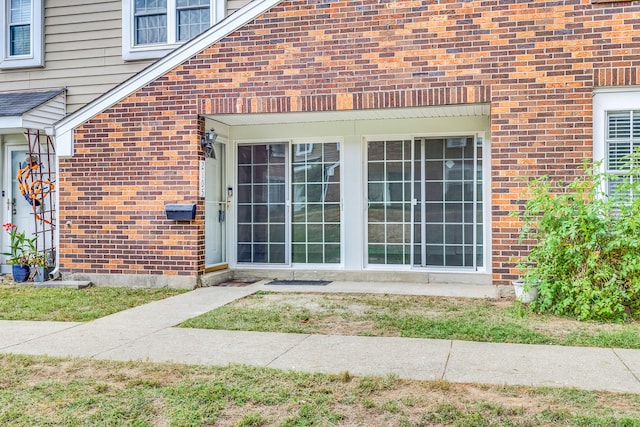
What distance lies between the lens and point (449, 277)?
8719 millimetres

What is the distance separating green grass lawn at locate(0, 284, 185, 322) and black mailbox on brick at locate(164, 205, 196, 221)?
1.04 metres

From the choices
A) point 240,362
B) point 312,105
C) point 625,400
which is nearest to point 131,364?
point 240,362

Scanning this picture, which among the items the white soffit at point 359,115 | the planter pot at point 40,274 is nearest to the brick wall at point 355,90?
the white soffit at point 359,115

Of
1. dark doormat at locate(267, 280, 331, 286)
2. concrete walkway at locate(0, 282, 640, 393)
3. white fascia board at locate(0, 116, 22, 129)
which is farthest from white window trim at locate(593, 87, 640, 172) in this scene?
white fascia board at locate(0, 116, 22, 129)

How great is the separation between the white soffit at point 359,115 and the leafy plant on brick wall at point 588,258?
6.96 feet

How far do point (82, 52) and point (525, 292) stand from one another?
8.71 metres

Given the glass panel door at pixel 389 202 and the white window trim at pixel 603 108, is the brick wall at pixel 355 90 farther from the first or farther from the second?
the glass panel door at pixel 389 202

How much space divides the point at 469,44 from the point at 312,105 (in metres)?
2.22

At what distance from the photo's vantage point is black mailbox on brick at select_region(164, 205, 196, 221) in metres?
8.51

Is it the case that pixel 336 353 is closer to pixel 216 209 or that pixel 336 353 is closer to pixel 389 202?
pixel 389 202

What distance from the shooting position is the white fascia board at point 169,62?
841 cm

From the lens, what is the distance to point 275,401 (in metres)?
3.70

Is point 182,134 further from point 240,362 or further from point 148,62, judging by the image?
point 240,362

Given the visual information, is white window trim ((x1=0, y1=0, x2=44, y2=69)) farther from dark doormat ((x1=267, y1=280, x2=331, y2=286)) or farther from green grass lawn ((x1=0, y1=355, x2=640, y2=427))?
green grass lawn ((x1=0, y1=355, x2=640, y2=427))
